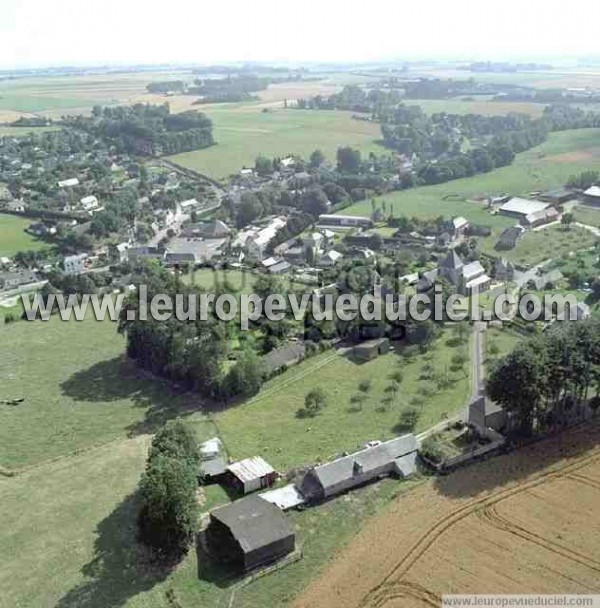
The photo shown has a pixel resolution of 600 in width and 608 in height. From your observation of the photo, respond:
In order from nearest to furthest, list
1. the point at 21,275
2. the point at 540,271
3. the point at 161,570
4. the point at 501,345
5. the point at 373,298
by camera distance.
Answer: the point at 161,570 → the point at 501,345 → the point at 373,298 → the point at 540,271 → the point at 21,275

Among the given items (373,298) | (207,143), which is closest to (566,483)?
(373,298)

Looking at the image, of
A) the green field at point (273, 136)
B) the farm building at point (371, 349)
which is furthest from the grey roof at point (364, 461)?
the green field at point (273, 136)

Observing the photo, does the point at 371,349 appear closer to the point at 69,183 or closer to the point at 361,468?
the point at 361,468

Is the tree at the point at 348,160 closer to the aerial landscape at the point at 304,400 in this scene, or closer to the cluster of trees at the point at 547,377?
the aerial landscape at the point at 304,400

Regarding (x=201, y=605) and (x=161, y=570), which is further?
(x=161, y=570)

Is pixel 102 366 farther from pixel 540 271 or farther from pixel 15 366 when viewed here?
pixel 540 271

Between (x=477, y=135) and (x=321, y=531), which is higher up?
(x=477, y=135)

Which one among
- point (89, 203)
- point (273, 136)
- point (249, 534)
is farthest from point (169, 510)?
point (273, 136)
